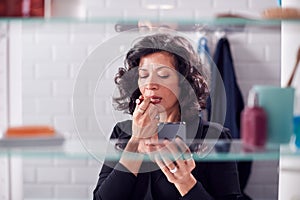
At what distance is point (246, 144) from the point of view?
71cm

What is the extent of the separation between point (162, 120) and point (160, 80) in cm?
10

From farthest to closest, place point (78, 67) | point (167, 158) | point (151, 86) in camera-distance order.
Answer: point (78, 67) → point (151, 86) → point (167, 158)

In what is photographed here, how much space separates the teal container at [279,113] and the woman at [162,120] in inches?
5.9

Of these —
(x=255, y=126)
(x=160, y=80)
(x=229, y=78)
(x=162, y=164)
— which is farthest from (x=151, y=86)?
(x=229, y=78)

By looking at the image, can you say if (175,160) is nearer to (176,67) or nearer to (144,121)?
(144,121)

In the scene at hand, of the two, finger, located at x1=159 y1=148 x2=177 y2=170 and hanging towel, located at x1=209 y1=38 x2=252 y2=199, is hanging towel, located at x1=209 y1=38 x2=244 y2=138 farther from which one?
finger, located at x1=159 y1=148 x2=177 y2=170

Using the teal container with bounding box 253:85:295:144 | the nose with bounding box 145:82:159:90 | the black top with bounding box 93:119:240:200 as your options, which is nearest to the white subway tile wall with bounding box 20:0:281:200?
the black top with bounding box 93:119:240:200

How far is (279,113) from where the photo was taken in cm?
69

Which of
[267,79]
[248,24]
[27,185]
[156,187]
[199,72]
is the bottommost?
[27,185]

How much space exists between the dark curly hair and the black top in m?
0.05

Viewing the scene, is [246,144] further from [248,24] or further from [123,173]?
[123,173]

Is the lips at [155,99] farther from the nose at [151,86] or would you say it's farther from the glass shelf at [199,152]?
the glass shelf at [199,152]

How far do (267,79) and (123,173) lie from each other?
861 millimetres

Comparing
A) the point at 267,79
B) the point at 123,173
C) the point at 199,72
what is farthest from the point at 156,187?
the point at 267,79
